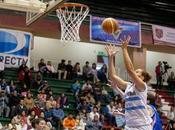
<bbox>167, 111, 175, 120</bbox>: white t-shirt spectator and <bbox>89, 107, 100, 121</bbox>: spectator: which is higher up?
<bbox>89, 107, 100, 121</bbox>: spectator

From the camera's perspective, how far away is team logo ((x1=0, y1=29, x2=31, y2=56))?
679 inches

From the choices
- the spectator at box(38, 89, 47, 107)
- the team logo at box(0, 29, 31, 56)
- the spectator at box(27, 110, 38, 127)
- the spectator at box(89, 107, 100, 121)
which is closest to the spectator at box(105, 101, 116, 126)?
the spectator at box(89, 107, 100, 121)

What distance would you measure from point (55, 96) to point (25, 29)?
3.50 m

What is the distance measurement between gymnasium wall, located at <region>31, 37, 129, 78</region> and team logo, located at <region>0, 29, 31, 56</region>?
3.11 metres

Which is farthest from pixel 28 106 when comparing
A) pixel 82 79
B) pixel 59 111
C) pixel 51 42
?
pixel 51 42

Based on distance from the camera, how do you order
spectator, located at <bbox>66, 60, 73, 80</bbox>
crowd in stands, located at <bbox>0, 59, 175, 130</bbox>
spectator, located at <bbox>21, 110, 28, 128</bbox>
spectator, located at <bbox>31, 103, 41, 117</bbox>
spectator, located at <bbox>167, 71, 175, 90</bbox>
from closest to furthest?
spectator, located at <bbox>21, 110, 28, 128</bbox>
crowd in stands, located at <bbox>0, 59, 175, 130</bbox>
spectator, located at <bbox>31, 103, 41, 117</bbox>
spectator, located at <bbox>66, 60, 73, 80</bbox>
spectator, located at <bbox>167, 71, 175, 90</bbox>

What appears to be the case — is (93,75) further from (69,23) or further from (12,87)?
(69,23)

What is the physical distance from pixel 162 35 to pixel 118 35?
2.42 meters

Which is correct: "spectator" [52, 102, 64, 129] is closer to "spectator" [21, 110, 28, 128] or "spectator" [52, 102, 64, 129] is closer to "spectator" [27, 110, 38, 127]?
"spectator" [27, 110, 38, 127]

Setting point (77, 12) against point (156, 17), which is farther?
point (156, 17)

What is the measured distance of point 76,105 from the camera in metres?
16.2

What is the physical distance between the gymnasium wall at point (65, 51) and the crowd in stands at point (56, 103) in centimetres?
260

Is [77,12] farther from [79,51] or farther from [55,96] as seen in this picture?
[79,51]

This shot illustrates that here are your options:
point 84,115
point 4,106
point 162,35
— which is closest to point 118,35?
point 162,35
